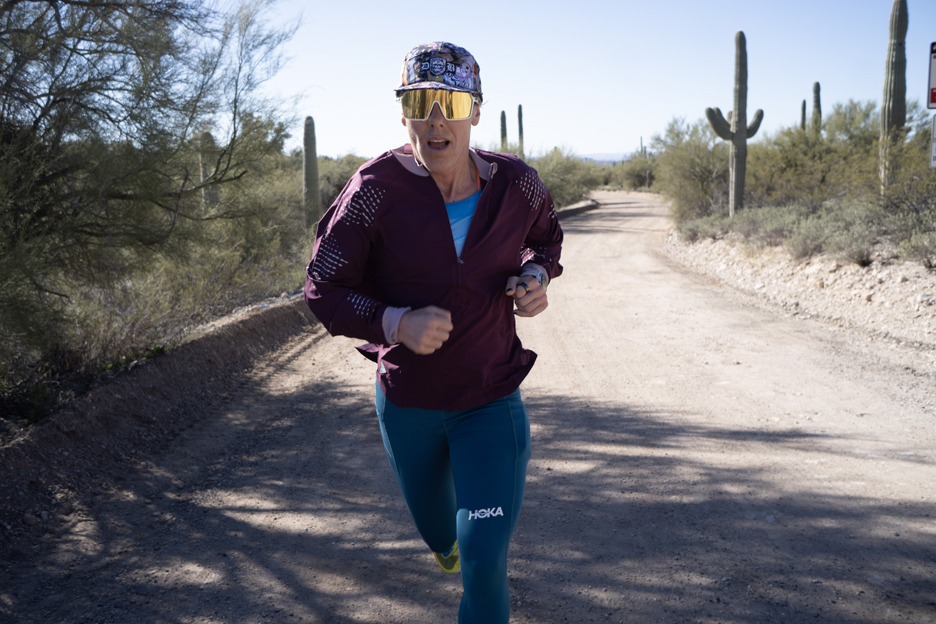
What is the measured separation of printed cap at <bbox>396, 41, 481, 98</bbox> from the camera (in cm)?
217

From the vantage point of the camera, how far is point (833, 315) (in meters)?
8.71

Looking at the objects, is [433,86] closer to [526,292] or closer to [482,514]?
[526,292]

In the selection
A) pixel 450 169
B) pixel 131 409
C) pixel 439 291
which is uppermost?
pixel 450 169

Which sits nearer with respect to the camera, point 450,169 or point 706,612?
point 450,169

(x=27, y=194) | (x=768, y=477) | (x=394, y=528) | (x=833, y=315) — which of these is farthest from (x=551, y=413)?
(x=833, y=315)

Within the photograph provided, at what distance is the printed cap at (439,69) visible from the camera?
217cm

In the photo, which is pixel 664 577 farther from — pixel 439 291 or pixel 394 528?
pixel 439 291

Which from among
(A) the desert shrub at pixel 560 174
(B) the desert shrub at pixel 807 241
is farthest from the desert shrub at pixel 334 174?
(B) the desert shrub at pixel 807 241

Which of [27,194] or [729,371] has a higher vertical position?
[27,194]

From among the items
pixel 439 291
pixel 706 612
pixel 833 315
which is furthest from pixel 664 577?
pixel 833 315

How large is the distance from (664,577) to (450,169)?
6.97 ft

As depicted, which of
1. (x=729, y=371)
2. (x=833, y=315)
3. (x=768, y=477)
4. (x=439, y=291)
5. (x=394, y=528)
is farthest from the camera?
(x=833, y=315)

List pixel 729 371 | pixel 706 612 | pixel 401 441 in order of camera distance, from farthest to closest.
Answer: pixel 729 371 → pixel 706 612 → pixel 401 441

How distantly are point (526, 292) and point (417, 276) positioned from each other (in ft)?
1.23
